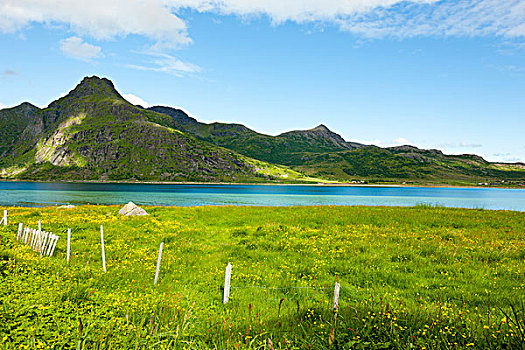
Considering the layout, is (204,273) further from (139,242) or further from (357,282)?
(139,242)

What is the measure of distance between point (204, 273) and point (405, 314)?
8.58m

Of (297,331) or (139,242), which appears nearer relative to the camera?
(297,331)

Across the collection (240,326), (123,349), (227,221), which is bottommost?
(227,221)

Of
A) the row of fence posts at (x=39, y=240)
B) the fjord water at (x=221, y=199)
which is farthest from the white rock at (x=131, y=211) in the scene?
the fjord water at (x=221, y=199)

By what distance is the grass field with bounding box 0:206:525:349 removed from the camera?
217 inches

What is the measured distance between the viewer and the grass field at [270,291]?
18.1 ft

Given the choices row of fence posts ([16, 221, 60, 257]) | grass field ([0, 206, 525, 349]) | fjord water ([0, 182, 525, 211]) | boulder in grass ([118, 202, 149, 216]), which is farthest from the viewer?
fjord water ([0, 182, 525, 211])

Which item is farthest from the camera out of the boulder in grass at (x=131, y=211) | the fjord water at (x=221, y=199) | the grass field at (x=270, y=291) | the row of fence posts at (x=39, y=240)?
the fjord water at (x=221, y=199)

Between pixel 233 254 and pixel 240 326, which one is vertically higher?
pixel 240 326

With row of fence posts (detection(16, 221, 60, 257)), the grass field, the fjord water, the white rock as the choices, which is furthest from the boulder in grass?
the fjord water

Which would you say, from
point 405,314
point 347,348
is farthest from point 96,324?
point 405,314

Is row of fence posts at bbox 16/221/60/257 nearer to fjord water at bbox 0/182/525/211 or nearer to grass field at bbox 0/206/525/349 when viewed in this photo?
grass field at bbox 0/206/525/349

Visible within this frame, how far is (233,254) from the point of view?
16203 millimetres

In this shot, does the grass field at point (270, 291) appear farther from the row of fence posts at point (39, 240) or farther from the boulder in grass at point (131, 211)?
the boulder in grass at point (131, 211)
